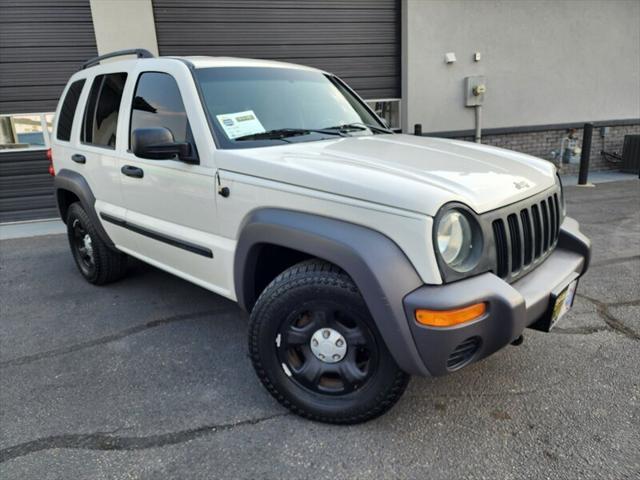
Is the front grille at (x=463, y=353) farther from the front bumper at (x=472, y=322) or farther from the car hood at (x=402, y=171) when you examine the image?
the car hood at (x=402, y=171)

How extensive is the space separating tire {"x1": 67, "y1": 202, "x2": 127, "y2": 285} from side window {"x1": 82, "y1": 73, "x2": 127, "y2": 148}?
723 millimetres

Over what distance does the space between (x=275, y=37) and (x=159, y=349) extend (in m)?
6.56

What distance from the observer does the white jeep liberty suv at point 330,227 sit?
190 cm

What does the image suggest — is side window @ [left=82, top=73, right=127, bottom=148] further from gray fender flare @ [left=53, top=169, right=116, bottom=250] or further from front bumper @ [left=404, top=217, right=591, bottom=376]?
front bumper @ [left=404, top=217, right=591, bottom=376]

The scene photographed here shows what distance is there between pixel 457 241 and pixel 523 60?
28.9 feet

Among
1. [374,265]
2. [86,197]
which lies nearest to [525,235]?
[374,265]

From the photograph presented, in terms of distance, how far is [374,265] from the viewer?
6.18 ft

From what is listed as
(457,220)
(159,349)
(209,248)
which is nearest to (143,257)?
(159,349)

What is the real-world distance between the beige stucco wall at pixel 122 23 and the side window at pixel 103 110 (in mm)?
4102

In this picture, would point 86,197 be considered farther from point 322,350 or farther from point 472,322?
point 472,322

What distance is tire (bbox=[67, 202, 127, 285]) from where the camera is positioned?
13.3 ft

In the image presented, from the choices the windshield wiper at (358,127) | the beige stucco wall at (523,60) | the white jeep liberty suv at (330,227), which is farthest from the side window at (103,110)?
the beige stucco wall at (523,60)

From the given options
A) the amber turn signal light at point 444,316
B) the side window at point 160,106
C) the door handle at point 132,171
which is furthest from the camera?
the door handle at point 132,171

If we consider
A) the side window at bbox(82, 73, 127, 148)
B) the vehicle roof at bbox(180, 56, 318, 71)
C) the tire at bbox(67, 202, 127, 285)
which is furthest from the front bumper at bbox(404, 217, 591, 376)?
the tire at bbox(67, 202, 127, 285)
